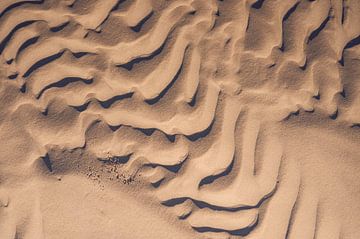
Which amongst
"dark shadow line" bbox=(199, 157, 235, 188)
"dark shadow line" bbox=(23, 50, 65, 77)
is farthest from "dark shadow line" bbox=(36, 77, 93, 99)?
"dark shadow line" bbox=(199, 157, 235, 188)

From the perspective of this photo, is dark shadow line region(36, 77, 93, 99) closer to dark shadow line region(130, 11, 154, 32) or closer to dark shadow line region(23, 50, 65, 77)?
A: dark shadow line region(23, 50, 65, 77)

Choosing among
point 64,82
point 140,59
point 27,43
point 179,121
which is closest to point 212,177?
point 179,121

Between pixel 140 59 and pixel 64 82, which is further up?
pixel 140 59

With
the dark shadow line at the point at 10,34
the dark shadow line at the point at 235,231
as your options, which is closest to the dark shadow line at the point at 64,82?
the dark shadow line at the point at 10,34

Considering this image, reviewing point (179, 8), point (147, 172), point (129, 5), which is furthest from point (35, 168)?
point (179, 8)

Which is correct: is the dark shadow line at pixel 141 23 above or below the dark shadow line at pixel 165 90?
above

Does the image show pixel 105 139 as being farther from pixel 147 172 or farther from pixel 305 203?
pixel 305 203

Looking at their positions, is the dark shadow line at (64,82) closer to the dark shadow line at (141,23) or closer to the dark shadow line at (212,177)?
the dark shadow line at (141,23)

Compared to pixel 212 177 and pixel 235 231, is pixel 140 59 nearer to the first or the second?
pixel 212 177
